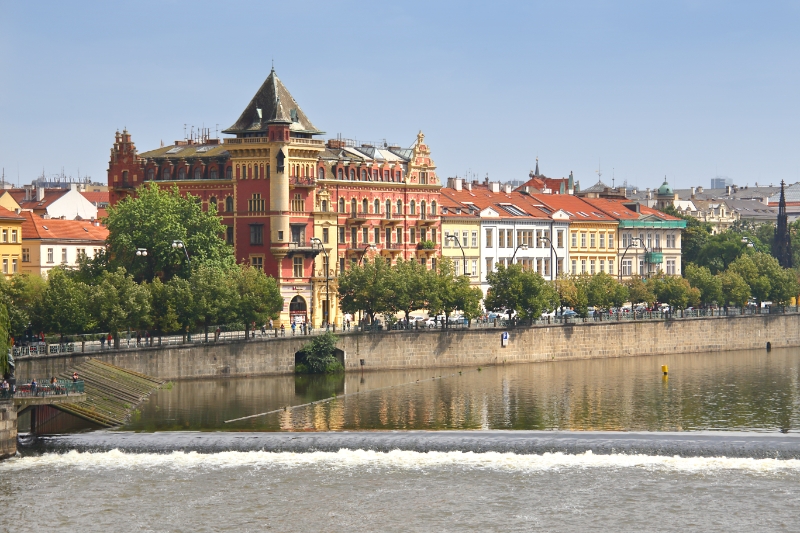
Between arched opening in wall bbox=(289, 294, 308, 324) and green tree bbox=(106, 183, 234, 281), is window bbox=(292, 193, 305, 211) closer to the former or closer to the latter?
arched opening in wall bbox=(289, 294, 308, 324)

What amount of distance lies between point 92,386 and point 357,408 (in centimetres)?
1616

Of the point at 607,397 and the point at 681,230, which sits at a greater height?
the point at 681,230

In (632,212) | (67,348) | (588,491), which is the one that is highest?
(632,212)

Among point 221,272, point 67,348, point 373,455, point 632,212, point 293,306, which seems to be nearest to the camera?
point 373,455

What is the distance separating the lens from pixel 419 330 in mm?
125500

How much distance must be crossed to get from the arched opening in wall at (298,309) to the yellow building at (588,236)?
42.7m

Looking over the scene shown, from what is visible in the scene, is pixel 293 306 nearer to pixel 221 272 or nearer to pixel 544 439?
pixel 221 272

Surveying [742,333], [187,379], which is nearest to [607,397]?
[187,379]

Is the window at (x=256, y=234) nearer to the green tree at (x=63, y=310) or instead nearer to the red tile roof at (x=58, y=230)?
the red tile roof at (x=58, y=230)

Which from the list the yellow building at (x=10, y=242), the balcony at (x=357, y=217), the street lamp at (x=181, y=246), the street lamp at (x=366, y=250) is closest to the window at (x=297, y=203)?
the balcony at (x=357, y=217)

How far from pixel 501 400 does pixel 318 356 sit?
58.3ft

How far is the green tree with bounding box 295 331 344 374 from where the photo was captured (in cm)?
11725

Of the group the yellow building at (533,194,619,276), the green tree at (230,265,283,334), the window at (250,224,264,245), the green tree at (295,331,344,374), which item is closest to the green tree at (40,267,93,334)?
the green tree at (230,265,283,334)

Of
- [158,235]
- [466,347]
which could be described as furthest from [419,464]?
[158,235]
